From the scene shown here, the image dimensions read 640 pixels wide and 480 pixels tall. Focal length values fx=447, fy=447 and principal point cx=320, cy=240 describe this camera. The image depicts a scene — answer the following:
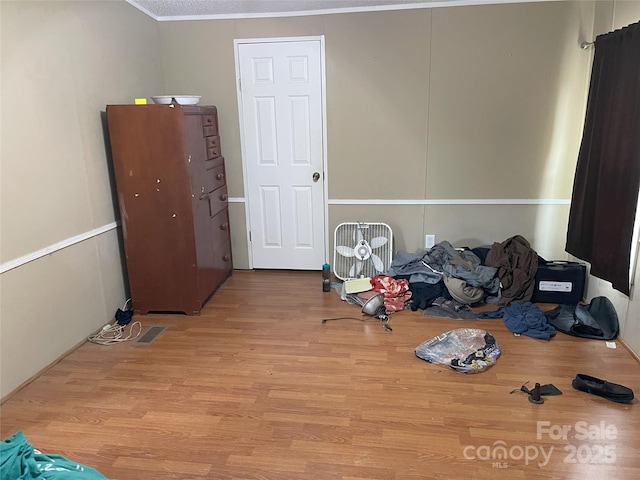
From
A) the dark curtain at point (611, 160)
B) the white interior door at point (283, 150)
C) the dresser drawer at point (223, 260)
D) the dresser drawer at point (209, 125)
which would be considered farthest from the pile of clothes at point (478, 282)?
the dresser drawer at point (209, 125)

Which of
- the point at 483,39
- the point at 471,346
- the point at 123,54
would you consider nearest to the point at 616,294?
the point at 471,346

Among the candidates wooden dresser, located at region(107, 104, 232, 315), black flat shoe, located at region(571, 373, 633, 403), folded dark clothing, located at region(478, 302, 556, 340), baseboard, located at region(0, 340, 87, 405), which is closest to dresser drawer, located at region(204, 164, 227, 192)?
wooden dresser, located at region(107, 104, 232, 315)

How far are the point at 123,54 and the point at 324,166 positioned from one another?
1.83 metres

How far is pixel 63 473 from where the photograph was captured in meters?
1.34

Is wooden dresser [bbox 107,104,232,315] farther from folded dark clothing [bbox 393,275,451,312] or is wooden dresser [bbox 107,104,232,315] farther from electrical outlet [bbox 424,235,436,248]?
electrical outlet [bbox 424,235,436,248]

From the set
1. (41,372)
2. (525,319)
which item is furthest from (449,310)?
(41,372)

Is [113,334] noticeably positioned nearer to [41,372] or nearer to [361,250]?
[41,372]

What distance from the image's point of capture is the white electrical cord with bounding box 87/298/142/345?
306 cm

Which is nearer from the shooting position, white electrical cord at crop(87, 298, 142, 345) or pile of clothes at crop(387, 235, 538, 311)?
white electrical cord at crop(87, 298, 142, 345)

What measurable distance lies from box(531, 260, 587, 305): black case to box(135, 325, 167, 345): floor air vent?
2.86 m

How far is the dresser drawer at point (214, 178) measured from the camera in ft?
11.9

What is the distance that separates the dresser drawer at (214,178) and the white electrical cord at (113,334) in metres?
1.20

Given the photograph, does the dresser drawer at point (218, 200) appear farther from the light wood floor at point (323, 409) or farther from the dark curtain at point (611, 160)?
the dark curtain at point (611, 160)

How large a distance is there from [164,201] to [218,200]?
27.8 inches
